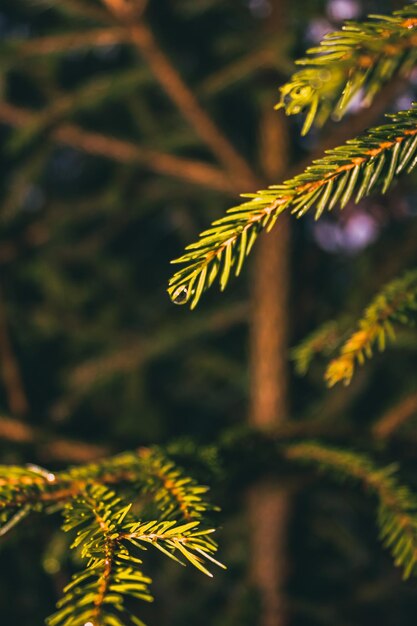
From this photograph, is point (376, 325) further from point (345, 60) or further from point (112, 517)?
point (112, 517)

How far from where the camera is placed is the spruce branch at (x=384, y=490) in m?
0.91

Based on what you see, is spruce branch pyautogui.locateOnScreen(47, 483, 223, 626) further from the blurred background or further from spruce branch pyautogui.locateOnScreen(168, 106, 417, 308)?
the blurred background

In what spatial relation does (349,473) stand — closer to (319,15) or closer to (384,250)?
(384,250)

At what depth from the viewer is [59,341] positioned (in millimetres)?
2750

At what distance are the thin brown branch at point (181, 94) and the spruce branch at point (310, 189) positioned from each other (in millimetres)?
1123

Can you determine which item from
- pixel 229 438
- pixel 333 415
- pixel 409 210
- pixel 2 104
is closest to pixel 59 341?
pixel 2 104

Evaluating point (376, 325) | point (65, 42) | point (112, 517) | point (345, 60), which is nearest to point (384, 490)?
point (376, 325)

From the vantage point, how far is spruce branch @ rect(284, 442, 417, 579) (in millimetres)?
906

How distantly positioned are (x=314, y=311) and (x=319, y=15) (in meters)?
1.10

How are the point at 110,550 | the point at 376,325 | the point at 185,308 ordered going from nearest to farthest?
the point at 110,550 < the point at 376,325 < the point at 185,308

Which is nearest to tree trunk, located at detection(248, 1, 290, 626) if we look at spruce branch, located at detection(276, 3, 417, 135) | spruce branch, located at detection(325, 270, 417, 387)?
spruce branch, located at detection(325, 270, 417, 387)

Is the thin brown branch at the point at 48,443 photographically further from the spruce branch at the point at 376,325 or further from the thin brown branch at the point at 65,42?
the thin brown branch at the point at 65,42

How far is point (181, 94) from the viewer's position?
178 cm

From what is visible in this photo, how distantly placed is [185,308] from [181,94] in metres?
1.01
